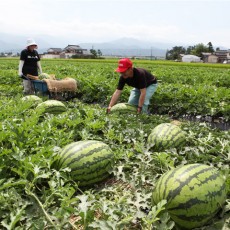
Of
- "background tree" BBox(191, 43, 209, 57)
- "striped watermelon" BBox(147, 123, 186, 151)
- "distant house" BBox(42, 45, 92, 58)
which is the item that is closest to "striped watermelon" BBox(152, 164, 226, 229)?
"striped watermelon" BBox(147, 123, 186, 151)

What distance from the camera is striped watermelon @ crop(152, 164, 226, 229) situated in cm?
243

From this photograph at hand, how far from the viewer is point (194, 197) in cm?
245

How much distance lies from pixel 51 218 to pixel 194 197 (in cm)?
115

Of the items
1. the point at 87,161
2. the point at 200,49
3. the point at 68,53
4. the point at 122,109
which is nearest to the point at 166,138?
the point at 87,161

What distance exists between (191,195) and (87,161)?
1148 mm

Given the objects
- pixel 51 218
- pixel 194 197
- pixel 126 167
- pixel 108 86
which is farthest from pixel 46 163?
pixel 108 86

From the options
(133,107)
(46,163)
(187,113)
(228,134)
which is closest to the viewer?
(46,163)

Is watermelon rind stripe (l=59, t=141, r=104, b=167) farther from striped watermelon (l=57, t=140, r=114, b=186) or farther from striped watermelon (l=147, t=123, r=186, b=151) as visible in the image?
striped watermelon (l=147, t=123, r=186, b=151)

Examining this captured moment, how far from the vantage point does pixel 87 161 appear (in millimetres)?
3129

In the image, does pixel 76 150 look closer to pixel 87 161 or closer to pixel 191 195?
pixel 87 161

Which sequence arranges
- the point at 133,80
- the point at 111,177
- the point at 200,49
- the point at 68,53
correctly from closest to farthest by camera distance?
the point at 111,177, the point at 133,80, the point at 200,49, the point at 68,53

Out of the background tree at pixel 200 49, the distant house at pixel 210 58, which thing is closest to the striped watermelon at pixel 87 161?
the distant house at pixel 210 58

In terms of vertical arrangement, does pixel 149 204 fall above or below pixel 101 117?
below

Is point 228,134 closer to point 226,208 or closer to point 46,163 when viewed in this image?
point 226,208
